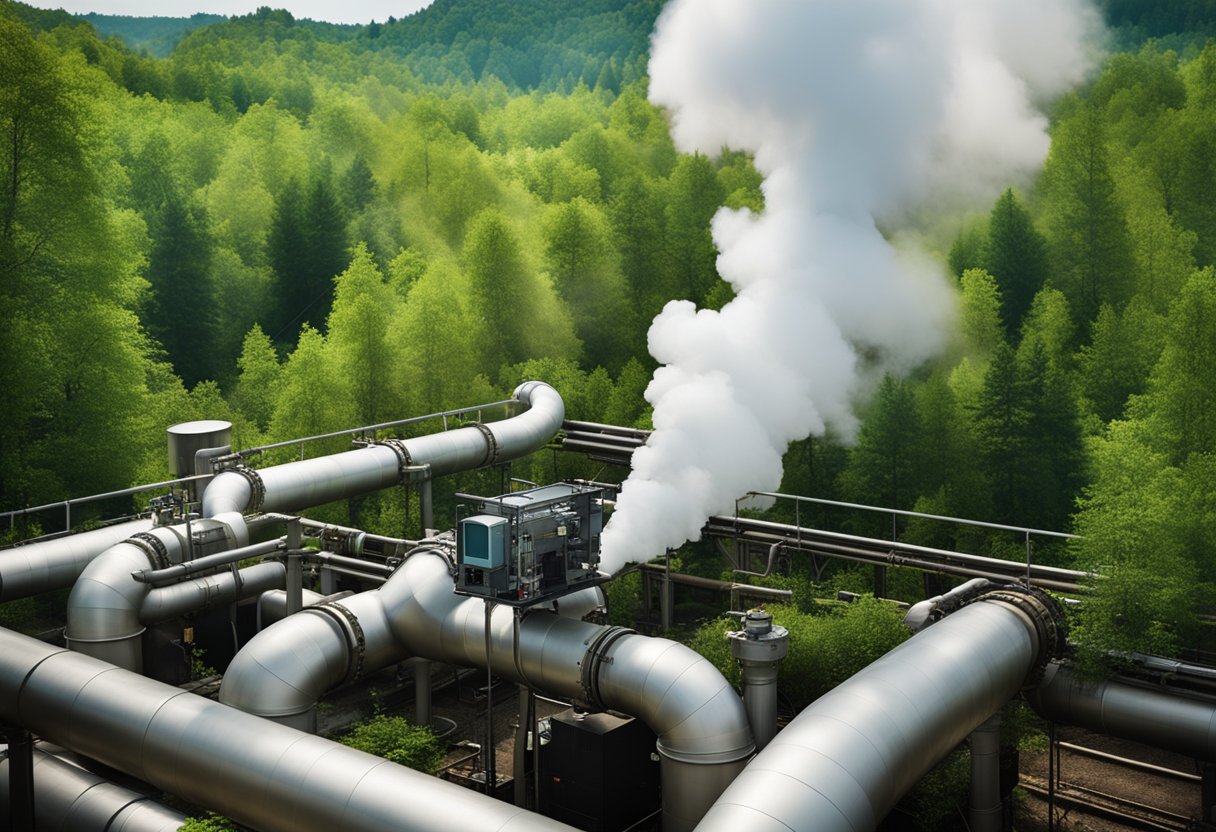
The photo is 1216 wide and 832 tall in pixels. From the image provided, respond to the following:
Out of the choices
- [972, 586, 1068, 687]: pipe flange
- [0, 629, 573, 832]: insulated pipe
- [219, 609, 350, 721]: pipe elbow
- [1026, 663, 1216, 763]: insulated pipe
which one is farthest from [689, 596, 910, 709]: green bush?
[0, 629, 573, 832]: insulated pipe

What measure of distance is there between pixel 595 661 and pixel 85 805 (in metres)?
8.33

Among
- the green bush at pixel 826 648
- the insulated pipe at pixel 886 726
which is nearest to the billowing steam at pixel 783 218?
the green bush at pixel 826 648

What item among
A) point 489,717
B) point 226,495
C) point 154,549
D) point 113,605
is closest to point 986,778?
point 489,717

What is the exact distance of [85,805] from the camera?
18641mm

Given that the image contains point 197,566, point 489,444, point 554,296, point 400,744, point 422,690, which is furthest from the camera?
point 554,296

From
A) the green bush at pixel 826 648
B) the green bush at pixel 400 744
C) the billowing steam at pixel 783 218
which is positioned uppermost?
the billowing steam at pixel 783 218

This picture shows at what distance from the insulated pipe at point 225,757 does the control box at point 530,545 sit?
4.33 m

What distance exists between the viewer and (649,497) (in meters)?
23.7

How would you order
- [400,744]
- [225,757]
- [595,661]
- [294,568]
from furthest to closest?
[294,568] → [400,744] → [595,661] → [225,757]

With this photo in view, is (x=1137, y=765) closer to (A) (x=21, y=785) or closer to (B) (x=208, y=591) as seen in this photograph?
(B) (x=208, y=591)

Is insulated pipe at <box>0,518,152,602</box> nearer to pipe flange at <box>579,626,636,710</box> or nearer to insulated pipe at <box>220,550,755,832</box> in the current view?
insulated pipe at <box>220,550,755,832</box>

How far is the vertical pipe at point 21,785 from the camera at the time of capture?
18.2 metres

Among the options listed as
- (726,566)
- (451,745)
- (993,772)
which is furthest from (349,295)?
(993,772)

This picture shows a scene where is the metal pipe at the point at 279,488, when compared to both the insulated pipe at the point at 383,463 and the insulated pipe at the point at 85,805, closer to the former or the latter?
the insulated pipe at the point at 383,463
